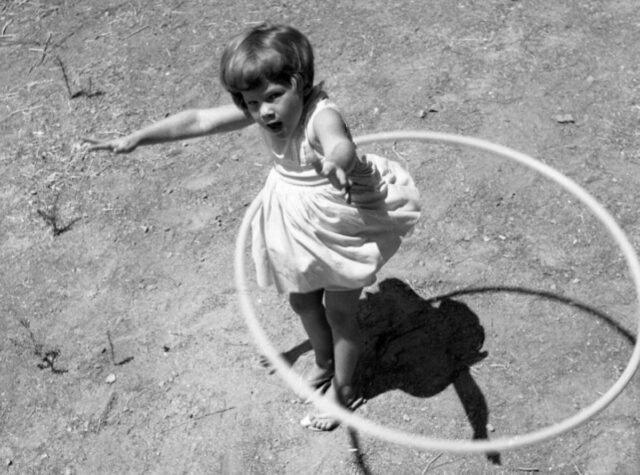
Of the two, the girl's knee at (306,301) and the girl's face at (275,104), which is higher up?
the girl's face at (275,104)

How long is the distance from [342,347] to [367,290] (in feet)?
2.71

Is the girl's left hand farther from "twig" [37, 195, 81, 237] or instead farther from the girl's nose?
"twig" [37, 195, 81, 237]

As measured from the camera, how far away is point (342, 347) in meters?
3.71

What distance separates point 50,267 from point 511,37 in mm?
3270

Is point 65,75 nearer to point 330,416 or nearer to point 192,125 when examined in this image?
point 192,125

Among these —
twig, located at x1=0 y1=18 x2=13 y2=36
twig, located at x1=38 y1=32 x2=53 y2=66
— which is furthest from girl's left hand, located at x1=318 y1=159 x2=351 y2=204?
twig, located at x1=0 y1=18 x2=13 y2=36

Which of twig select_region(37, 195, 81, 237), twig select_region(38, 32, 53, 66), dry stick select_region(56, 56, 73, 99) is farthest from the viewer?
twig select_region(38, 32, 53, 66)

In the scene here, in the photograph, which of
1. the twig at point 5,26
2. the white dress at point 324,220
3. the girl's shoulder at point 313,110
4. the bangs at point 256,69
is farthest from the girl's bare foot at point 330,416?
the twig at point 5,26

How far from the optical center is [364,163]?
3232 millimetres

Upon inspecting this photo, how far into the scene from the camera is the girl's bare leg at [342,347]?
11.6ft

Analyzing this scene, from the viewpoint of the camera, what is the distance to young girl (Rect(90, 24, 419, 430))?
303 cm

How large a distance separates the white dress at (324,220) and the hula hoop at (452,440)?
1.40ft

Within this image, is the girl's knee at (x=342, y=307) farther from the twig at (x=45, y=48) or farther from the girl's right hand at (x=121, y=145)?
the twig at (x=45, y=48)

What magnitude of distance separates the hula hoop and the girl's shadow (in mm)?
242
